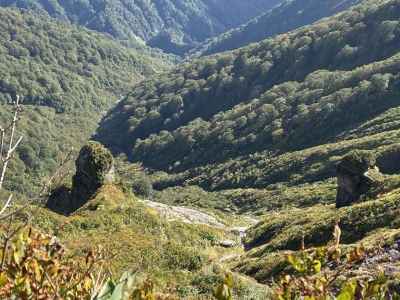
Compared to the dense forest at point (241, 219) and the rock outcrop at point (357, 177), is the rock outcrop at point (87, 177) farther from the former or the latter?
the rock outcrop at point (357, 177)

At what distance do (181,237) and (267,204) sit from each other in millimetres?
78971

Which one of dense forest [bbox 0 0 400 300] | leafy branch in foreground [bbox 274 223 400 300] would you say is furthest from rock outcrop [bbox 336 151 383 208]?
leafy branch in foreground [bbox 274 223 400 300]

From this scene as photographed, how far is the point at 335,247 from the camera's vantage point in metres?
4.20

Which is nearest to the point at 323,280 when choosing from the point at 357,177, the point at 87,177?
the point at 357,177

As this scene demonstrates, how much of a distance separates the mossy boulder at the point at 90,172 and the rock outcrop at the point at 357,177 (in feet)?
66.5

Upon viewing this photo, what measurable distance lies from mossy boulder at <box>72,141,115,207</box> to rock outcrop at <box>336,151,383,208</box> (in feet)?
66.5

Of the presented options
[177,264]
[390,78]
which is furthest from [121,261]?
[390,78]

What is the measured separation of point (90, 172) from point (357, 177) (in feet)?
75.0

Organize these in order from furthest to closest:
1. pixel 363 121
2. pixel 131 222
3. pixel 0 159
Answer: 1. pixel 363 121
2. pixel 131 222
3. pixel 0 159

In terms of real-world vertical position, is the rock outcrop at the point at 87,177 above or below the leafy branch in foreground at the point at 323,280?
above

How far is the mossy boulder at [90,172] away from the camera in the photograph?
5112cm

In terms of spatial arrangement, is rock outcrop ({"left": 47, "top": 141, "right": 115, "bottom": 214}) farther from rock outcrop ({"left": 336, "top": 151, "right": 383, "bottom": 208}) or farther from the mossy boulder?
rock outcrop ({"left": 336, "top": 151, "right": 383, "bottom": 208})

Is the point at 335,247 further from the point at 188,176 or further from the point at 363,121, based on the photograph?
the point at 188,176

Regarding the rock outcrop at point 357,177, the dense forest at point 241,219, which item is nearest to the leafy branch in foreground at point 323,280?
the dense forest at point 241,219
